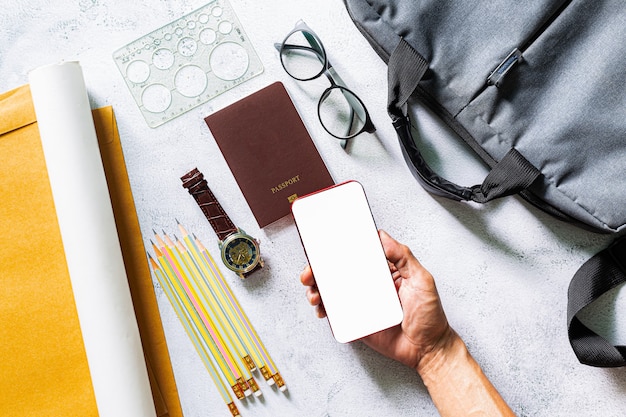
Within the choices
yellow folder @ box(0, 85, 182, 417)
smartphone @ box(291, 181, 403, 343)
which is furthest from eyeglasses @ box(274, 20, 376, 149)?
yellow folder @ box(0, 85, 182, 417)

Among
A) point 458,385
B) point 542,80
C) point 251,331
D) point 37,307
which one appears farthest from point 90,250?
point 542,80

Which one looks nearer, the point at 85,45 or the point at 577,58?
the point at 577,58

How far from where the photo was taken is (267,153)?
0.78 m

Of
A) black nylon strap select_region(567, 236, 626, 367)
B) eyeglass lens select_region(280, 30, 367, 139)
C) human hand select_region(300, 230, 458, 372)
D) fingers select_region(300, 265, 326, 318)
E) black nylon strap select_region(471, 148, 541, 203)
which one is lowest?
black nylon strap select_region(567, 236, 626, 367)

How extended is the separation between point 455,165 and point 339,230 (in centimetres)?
24

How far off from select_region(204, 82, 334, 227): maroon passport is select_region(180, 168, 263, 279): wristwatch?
0.04m

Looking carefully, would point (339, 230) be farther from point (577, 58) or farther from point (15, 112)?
point (15, 112)

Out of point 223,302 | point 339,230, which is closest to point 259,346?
point 223,302

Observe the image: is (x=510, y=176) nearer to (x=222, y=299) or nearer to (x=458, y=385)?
(x=458, y=385)

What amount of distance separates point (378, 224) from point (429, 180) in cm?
11

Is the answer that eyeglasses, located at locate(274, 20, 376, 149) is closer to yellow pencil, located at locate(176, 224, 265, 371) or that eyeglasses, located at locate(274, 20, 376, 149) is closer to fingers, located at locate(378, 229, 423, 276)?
fingers, located at locate(378, 229, 423, 276)

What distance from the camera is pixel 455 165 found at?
0.79 meters

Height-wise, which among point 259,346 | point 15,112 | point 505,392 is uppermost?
point 15,112

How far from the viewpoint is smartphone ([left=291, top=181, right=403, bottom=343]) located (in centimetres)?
67
